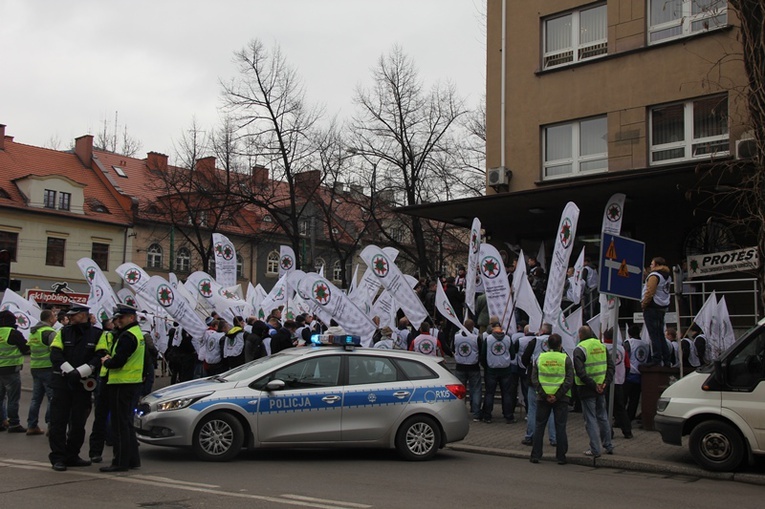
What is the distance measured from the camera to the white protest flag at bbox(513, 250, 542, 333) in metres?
14.8

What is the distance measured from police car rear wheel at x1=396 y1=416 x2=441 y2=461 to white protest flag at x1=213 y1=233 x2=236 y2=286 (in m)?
11.9

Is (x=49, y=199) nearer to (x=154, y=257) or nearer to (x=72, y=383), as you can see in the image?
(x=154, y=257)

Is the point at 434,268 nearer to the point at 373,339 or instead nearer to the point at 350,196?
the point at 350,196

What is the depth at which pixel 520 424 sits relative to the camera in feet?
48.5

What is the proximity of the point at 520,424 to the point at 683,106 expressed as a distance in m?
9.43

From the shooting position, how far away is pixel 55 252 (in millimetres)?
47312

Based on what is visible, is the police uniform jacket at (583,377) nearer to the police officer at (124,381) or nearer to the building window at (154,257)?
the police officer at (124,381)

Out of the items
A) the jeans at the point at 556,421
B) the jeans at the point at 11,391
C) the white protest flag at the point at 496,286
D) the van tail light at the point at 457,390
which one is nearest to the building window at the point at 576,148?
the white protest flag at the point at 496,286

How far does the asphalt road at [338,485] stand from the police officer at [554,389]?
0.39 m

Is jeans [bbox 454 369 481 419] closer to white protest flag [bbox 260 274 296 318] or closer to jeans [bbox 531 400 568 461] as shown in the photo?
jeans [bbox 531 400 568 461]

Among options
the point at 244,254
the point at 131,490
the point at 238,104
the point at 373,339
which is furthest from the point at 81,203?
the point at 131,490

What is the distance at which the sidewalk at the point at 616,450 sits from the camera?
10445 mm

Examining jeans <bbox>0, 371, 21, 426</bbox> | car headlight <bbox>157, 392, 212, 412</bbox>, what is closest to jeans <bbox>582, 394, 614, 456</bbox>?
car headlight <bbox>157, 392, 212, 412</bbox>

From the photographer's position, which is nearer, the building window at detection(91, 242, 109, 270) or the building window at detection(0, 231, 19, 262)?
the building window at detection(0, 231, 19, 262)
